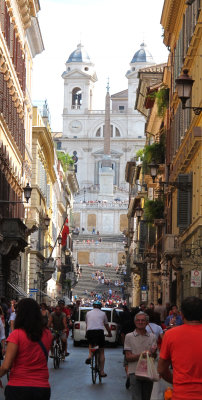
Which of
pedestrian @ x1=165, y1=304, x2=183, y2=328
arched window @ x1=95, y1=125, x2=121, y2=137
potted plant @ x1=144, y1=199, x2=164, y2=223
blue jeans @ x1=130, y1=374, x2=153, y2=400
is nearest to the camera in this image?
blue jeans @ x1=130, y1=374, x2=153, y2=400

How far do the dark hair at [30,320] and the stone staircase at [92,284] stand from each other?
98085mm

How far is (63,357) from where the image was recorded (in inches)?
1064

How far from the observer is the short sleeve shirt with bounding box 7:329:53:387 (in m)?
9.23

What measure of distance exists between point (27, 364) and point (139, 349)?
12.8 feet

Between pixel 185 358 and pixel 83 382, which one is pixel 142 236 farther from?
pixel 185 358

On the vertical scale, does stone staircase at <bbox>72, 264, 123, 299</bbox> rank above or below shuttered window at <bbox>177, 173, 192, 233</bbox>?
below

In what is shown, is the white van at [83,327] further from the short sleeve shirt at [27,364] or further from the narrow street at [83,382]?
the short sleeve shirt at [27,364]

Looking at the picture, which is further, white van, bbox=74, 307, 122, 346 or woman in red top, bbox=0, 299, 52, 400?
white van, bbox=74, 307, 122, 346

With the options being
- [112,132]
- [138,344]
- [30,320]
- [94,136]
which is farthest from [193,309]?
[112,132]

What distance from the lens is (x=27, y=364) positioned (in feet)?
30.4

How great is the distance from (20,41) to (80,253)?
97409 millimetres

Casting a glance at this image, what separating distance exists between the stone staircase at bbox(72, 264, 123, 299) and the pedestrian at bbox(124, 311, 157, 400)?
94.4m

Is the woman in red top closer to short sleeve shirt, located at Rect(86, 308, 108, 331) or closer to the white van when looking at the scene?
short sleeve shirt, located at Rect(86, 308, 108, 331)

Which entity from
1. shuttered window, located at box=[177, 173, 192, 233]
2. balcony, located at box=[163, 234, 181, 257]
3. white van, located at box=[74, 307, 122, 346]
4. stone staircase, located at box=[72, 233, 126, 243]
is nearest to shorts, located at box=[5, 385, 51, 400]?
shuttered window, located at box=[177, 173, 192, 233]
